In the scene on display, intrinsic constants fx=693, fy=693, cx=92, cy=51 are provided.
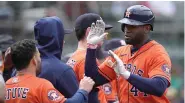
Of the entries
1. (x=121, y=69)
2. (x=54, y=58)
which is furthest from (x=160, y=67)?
(x=54, y=58)

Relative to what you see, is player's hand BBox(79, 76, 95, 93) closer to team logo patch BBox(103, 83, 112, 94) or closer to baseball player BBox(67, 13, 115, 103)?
baseball player BBox(67, 13, 115, 103)

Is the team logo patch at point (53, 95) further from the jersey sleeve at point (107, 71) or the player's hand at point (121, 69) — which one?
the jersey sleeve at point (107, 71)

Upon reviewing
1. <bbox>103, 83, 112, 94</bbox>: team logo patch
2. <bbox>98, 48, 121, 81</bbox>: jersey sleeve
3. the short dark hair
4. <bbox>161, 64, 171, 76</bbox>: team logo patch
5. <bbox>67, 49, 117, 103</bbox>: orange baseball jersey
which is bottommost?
<bbox>103, 83, 112, 94</bbox>: team logo patch

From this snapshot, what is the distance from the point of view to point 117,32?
41.0 ft

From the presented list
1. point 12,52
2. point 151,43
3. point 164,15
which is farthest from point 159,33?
point 12,52

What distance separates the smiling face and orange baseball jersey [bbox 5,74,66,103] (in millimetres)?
986

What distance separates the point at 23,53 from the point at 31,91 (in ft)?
0.99

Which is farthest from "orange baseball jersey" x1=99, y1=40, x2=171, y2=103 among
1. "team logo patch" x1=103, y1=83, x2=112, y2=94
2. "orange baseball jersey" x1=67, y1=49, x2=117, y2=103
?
"team logo patch" x1=103, y1=83, x2=112, y2=94

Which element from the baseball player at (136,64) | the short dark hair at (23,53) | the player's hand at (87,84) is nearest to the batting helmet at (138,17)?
the baseball player at (136,64)

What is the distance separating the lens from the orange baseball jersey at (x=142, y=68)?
Result: 18.4 ft

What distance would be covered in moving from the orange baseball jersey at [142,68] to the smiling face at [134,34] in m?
0.08

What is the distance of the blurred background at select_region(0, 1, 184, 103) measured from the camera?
1199 centimetres

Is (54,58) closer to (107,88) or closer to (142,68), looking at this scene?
(142,68)

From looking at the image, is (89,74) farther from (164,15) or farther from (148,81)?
(164,15)
